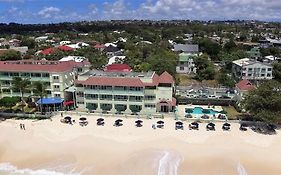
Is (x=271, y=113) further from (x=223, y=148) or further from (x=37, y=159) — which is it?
(x=37, y=159)

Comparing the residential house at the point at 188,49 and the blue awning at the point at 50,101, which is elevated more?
the residential house at the point at 188,49

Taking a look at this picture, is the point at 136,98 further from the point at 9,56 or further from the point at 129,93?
the point at 9,56

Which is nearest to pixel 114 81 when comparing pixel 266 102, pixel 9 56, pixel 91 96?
pixel 91 96

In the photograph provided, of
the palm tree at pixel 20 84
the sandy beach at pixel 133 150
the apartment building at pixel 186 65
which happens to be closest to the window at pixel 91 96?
the sandy beach at pixel 133 150

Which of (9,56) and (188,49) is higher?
(188,49)

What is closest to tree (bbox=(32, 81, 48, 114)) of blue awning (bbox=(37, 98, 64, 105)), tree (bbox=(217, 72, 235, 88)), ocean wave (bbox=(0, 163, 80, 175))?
blue awning (bbox=(37, 98, 64, 105))

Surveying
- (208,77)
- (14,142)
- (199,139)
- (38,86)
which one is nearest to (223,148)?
(199,139)

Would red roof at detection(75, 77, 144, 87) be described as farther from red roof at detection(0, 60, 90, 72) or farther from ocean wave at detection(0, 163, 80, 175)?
ocean wave at detection(0, 163, 80, 175)

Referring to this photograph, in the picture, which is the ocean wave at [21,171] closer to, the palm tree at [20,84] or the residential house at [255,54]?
the palm tree at [20,84]
